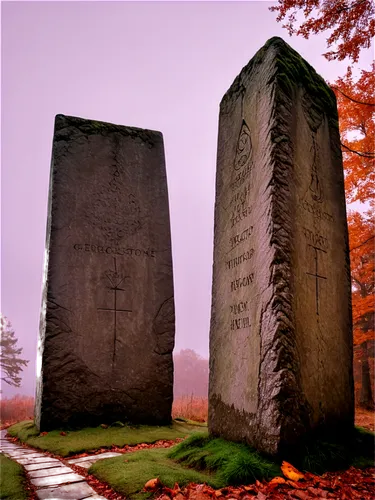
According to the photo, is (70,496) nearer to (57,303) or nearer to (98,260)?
(57,303)

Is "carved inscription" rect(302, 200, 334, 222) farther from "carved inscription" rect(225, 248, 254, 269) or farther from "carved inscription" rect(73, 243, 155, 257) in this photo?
"carved inscription" rect(73, 243, 155, 257)

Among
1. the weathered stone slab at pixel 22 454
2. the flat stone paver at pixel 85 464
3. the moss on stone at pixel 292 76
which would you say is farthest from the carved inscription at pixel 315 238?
the weathered stone slab at pixel 22 454

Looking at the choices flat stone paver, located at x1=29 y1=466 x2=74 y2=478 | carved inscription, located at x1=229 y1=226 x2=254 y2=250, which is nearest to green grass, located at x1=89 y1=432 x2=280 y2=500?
flat stone paver, located at x1=29 y1=466 x2=74 y2=478

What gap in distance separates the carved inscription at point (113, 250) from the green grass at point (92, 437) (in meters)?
2.48

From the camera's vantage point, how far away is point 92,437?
16.6ft

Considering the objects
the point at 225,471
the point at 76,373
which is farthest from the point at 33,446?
the point at 225,471

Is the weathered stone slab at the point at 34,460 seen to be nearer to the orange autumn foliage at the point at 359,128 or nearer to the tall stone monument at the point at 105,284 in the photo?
the tall stone monument at the point at 105,284

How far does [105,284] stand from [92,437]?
209 cm

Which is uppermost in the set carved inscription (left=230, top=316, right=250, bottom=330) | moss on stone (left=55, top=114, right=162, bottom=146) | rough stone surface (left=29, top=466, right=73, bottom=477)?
moss on stone (left=55, top=114, right=162, bottom=146)

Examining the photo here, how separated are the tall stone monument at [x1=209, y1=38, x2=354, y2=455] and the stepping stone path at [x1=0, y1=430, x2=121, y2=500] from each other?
1.27 meters

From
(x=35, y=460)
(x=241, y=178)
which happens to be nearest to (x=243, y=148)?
(x=241, y=178)

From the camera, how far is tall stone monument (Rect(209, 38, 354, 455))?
10.5ft

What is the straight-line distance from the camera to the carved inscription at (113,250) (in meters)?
6.16

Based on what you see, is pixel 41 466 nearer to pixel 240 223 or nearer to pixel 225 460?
pixel 225 460
